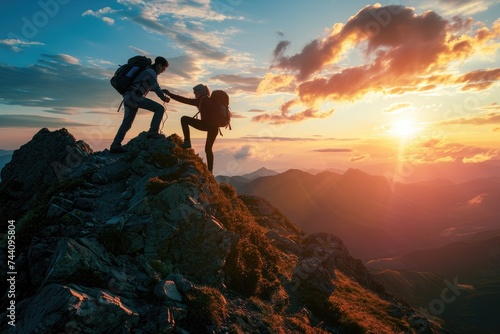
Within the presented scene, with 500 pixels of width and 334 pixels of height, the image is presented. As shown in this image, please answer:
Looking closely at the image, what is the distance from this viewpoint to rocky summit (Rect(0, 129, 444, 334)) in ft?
24.0

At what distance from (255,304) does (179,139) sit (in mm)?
12814

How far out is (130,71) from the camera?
14.6 metres

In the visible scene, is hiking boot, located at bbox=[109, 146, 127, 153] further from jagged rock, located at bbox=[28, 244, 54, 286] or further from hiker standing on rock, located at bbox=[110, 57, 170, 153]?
jagged rock, located at bbox=[28, 244, 54, 286]

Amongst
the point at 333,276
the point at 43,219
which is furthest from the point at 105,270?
the point at 333,276

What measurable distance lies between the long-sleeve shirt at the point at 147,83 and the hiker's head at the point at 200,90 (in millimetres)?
1933

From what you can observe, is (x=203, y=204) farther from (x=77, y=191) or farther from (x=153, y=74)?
(x=153, y=74)

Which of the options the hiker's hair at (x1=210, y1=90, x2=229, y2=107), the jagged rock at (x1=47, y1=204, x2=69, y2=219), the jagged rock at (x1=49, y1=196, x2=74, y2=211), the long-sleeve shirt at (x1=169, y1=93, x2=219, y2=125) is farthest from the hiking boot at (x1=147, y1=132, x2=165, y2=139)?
the jagged rock at (x1=47, y1=204, x2=69, y2=219)

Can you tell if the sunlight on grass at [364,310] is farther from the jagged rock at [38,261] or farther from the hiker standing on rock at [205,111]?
the jagged rock at [38,261]

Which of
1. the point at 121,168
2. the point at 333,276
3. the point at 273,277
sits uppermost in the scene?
the point at 121,168

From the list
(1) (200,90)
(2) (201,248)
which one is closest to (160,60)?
(1) (200,90)

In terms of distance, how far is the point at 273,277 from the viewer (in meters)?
15.1

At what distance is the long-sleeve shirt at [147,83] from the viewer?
14.4 meters

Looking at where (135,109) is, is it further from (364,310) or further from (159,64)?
(364,310)

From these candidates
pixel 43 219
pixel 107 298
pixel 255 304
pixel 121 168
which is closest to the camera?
pixel 107 298
